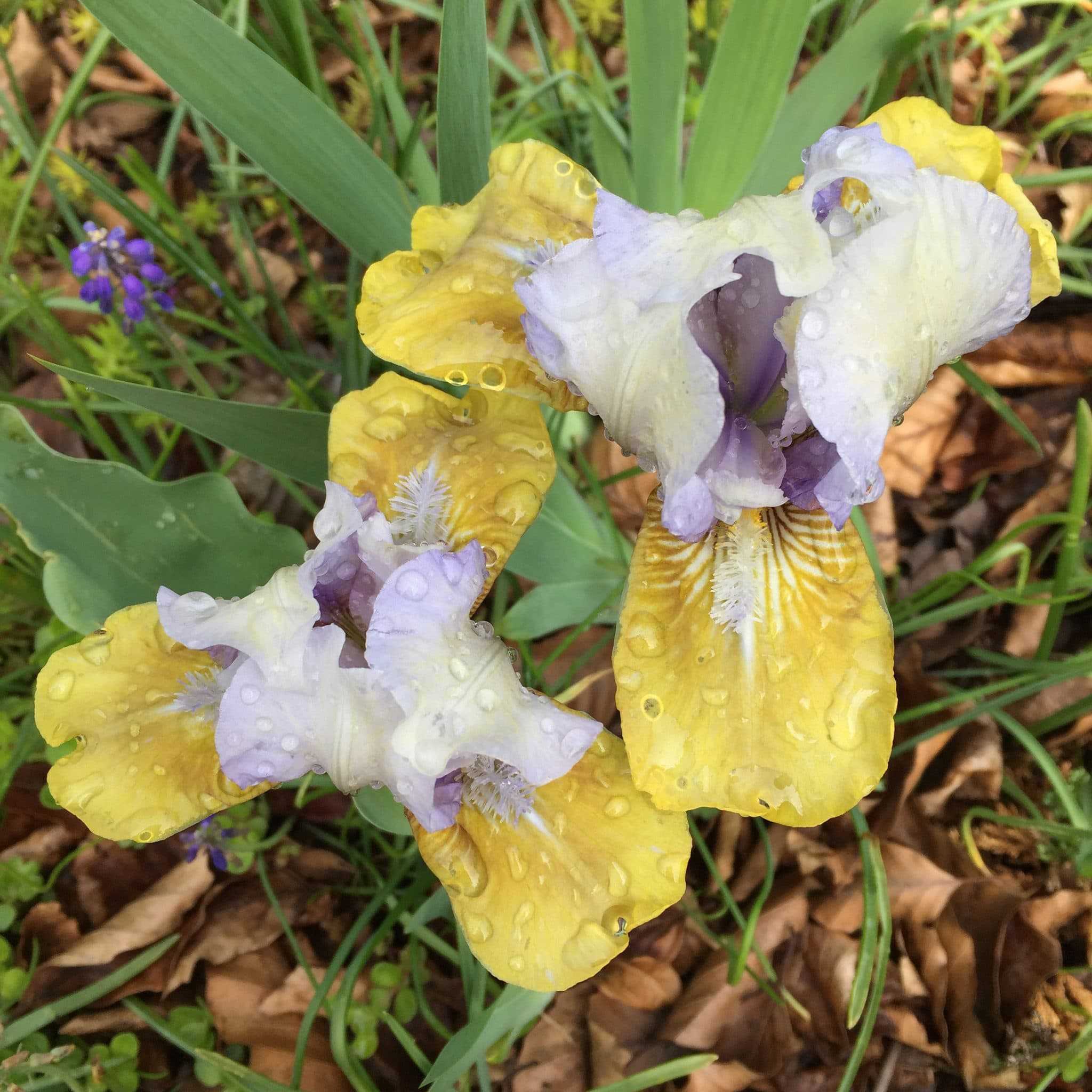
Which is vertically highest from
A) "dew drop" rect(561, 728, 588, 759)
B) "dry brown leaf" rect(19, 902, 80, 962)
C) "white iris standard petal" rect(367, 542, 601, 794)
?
"white iris standard petal" rect(367, 542, 601, 794)

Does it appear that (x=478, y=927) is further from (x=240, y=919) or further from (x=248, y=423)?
(x=240, y=919)

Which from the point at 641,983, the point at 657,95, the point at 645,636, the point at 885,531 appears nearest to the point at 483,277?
the point at 657,95

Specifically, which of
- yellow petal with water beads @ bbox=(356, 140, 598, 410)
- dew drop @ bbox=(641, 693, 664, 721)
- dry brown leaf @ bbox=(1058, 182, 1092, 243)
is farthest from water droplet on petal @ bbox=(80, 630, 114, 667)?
dry brown leaf @ bbox=(1058, 182, 1092, 243)

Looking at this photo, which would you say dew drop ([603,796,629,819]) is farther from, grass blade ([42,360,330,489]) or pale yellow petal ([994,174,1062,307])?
pale yellow petal ([994,174,1062,307])

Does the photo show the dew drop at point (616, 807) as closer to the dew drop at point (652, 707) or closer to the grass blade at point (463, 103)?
the dew drop at point (652, 707)

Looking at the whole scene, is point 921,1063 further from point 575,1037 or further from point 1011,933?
point 575,1037
